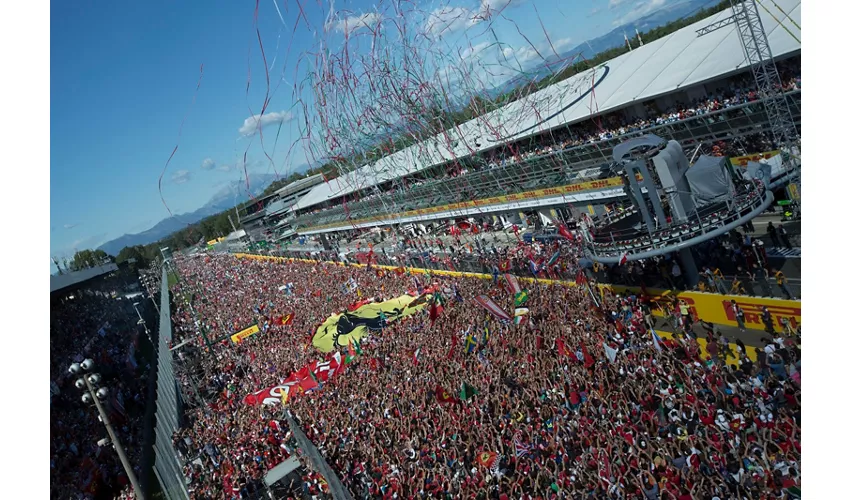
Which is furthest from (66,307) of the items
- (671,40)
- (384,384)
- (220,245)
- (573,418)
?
(220,245)

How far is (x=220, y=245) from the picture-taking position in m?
111

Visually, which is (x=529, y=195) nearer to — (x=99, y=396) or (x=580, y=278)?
(x=580, y=278)

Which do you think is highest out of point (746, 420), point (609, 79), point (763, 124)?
point (609, 79)

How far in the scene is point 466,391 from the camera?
12.7 m

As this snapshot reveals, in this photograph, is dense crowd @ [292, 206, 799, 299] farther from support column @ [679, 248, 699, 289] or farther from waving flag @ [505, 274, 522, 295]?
waving flag @ [505, 274, 522, 295]

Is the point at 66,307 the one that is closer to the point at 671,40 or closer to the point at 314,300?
the point at 314,300

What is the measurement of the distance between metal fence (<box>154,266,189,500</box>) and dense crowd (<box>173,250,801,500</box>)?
670mm

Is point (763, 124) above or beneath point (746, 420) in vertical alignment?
above

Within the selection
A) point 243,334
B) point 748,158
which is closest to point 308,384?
point 243,334

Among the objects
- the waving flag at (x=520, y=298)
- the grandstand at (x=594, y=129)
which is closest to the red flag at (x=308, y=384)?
the waving flag at (x=520, y=298)

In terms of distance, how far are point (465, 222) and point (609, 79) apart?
13.5 metres

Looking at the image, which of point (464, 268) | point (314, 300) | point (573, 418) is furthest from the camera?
point (314, 300)

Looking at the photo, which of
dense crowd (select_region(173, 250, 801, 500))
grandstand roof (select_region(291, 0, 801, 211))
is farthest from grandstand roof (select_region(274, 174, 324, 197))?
dense crowd (select_region(173, 250, 801, 500))

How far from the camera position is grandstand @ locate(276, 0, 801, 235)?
23.7 metres
